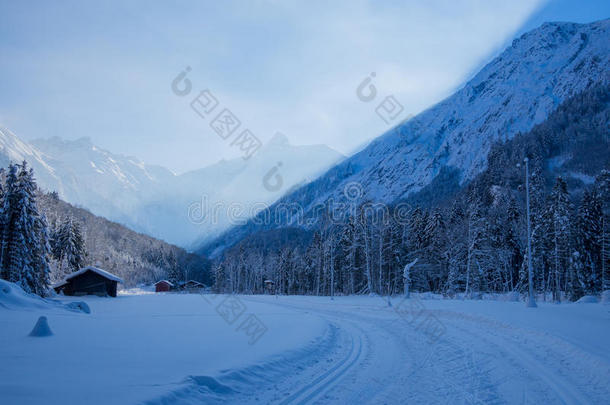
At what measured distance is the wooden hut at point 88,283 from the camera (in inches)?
1783

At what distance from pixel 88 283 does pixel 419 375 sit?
164 ft

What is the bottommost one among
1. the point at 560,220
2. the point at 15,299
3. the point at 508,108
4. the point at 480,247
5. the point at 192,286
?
the point at 192,286

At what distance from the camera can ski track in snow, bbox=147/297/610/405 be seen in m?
5.68

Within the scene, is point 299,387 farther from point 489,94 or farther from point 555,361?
point 489,94

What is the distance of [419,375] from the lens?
7.05m

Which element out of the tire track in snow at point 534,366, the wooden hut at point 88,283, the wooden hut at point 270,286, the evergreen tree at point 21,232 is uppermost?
the evergreen tree at point 21,232

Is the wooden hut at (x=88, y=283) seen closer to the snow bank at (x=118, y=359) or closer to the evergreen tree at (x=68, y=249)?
the evergreen tree at (x=68, y=249)

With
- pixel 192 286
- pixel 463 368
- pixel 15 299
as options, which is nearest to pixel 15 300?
pixel 15 299

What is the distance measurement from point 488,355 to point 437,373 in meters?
2.57

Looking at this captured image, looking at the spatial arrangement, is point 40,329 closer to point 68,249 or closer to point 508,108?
point 68,249

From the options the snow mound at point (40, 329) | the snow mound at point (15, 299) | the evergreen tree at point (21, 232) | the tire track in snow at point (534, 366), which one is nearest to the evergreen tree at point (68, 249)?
the evergreen tree at point (21, 232)

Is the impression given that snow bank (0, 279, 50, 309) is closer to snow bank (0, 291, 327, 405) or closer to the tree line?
snow bank (0, 291, 327, 405)

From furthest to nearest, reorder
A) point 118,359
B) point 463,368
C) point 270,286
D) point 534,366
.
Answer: point 270,286 → point 534,366 → point 463,368 → point 118,359

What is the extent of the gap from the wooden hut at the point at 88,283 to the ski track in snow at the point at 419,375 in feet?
146
